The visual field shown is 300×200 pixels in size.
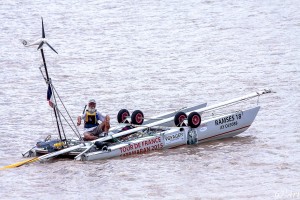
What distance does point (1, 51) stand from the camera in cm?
3606

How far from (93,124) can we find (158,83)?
8695 millimetres

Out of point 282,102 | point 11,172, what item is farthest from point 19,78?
point 11,172

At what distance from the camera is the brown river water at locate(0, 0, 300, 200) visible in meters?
18.6

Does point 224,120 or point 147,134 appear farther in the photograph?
point 224,120

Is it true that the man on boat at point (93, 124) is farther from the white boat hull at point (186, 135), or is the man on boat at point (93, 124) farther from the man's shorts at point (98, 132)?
the white boat hull at point (186, 135)

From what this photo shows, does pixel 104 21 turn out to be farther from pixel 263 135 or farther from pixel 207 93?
pixel 263 135

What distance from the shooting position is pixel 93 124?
21203 millimetres

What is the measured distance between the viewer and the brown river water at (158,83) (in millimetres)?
18562

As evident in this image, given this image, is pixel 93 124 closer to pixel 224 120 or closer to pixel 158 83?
pixel 224 120

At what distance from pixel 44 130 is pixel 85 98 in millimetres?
4100

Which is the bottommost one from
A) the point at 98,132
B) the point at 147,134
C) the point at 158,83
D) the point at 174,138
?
the point at 174,138

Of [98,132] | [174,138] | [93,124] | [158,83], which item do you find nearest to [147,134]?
[174,138]

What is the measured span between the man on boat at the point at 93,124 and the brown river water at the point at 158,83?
0.98 metres

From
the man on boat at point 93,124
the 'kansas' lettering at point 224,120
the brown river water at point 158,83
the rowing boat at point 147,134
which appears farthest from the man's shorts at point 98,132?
the 'kansas' lettering at point 224,120
